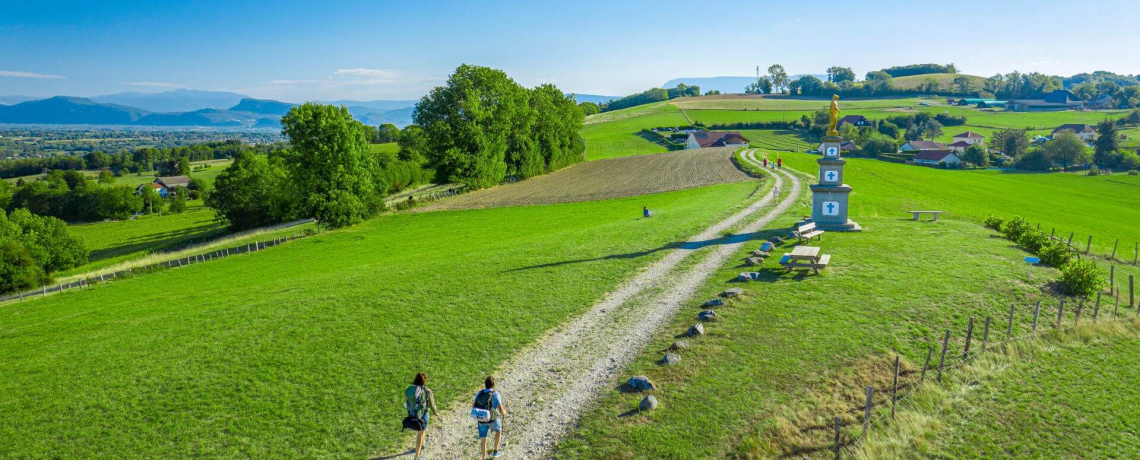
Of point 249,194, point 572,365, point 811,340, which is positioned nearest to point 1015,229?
point 811,340

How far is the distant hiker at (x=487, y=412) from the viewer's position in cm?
1222

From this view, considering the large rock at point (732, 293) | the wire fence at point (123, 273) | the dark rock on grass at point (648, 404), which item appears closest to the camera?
the dark rock on grass at point (648, 404)

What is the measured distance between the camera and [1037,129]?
144 meters

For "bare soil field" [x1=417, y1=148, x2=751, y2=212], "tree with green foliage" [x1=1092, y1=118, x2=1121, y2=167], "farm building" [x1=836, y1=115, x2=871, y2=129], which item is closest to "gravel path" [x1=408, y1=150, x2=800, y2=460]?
"bare soil field" [x1=417, y1=148, x2=751, y2=212]

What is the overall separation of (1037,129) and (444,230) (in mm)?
166681

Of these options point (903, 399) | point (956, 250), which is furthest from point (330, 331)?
point (956, 250)

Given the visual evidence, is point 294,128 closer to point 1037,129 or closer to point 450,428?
point 450,428

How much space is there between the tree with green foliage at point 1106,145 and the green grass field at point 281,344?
10750cm

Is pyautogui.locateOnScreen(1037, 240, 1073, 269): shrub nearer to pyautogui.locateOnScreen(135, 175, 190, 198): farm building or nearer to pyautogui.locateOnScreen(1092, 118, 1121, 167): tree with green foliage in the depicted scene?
pyautogui.locateOnScreen(1092, 118, 1121, 167): tree with green foliage

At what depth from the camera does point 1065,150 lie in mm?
98625

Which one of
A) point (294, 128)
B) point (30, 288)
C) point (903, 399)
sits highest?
point (294, 128)

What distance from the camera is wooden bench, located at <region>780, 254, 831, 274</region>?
25.2 meters

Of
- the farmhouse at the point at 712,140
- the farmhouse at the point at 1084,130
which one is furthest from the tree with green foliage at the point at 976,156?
the farmhouse at the point at 1084,130

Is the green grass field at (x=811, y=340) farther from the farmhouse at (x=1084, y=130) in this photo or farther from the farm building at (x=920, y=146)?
the farmhouse at (x=1084, y=130)
